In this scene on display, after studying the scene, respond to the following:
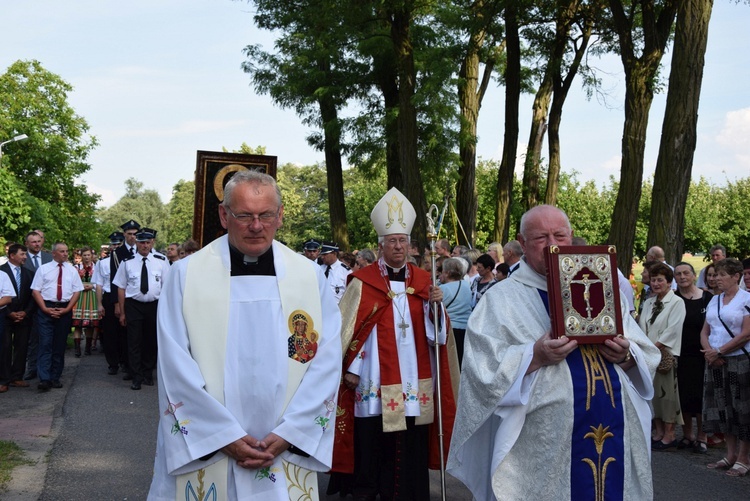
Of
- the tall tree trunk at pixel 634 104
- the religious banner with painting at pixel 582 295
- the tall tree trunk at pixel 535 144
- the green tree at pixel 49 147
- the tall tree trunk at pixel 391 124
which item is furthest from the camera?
the green tree at pixel 49 147

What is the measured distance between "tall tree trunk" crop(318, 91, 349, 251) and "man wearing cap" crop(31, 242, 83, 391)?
11.6 metres

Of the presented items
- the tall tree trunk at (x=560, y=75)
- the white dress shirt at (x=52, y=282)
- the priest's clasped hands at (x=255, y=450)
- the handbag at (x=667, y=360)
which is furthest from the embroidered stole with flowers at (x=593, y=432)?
the tall tree trunk at (x=560, y=75)

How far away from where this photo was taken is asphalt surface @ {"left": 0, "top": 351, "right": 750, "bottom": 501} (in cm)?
716

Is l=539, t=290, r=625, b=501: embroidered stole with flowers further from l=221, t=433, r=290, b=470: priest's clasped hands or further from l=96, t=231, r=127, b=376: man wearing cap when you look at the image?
l=96, t=231, r=127, b=376: man wearing cap

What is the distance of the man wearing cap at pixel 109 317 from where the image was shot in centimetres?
1385

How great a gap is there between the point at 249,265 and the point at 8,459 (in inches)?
203

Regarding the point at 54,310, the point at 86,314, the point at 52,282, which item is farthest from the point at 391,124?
the point at 54,310

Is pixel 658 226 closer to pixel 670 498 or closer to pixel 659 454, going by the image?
pixel 659 454

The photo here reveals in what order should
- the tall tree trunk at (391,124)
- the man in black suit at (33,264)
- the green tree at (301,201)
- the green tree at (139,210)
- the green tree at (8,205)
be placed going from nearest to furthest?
the man in black suit at (33,264) → the tall tree trunk at (391,124) → the green tree at (8,205) → the green tree at (301,201) → the green tree at (139,210)

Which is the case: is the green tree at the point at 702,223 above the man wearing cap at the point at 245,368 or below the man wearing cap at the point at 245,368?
above

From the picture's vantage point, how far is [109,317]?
14055 millimetres

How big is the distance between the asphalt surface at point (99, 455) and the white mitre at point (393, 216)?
7.40ft

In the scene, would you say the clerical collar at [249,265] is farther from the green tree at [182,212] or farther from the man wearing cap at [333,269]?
the green tree at [182,212]

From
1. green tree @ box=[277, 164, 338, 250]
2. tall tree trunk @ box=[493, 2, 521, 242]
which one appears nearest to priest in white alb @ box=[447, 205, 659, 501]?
tall tree trunk @ box=[493, 2, 521, 242]
